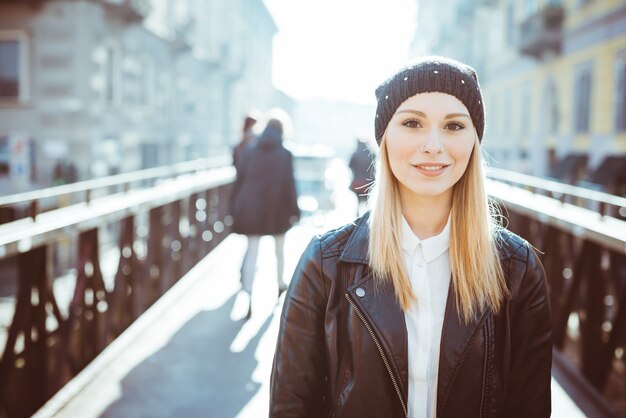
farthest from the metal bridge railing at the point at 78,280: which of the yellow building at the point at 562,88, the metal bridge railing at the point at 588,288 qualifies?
the yellow building at the point at 562,88

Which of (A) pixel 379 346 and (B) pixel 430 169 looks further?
(B) pixel 430 169

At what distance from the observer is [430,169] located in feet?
6.28

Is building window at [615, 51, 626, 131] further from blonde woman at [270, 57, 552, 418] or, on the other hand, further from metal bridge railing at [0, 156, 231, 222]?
blonde woman at [270, 57, 552, 418]

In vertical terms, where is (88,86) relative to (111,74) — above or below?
below

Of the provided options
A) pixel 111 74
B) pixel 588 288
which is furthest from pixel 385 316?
pixel 111 74

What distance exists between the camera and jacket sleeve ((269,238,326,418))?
1899mm

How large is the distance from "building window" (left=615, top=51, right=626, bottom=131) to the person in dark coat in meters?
11.4

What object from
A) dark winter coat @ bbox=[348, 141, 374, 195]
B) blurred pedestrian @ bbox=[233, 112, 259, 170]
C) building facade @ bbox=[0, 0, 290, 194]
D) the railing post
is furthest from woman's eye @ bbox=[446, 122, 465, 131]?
building facade @ bbox=[0, 0, 290, 194]

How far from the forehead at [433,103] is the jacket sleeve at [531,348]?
0.52m

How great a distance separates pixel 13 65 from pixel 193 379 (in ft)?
45.2

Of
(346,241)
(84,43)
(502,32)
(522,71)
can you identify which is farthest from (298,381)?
(502,32)

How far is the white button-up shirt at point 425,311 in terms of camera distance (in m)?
1.86

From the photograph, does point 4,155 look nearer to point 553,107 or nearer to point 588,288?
point 588,288

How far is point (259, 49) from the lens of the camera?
4422 cm
